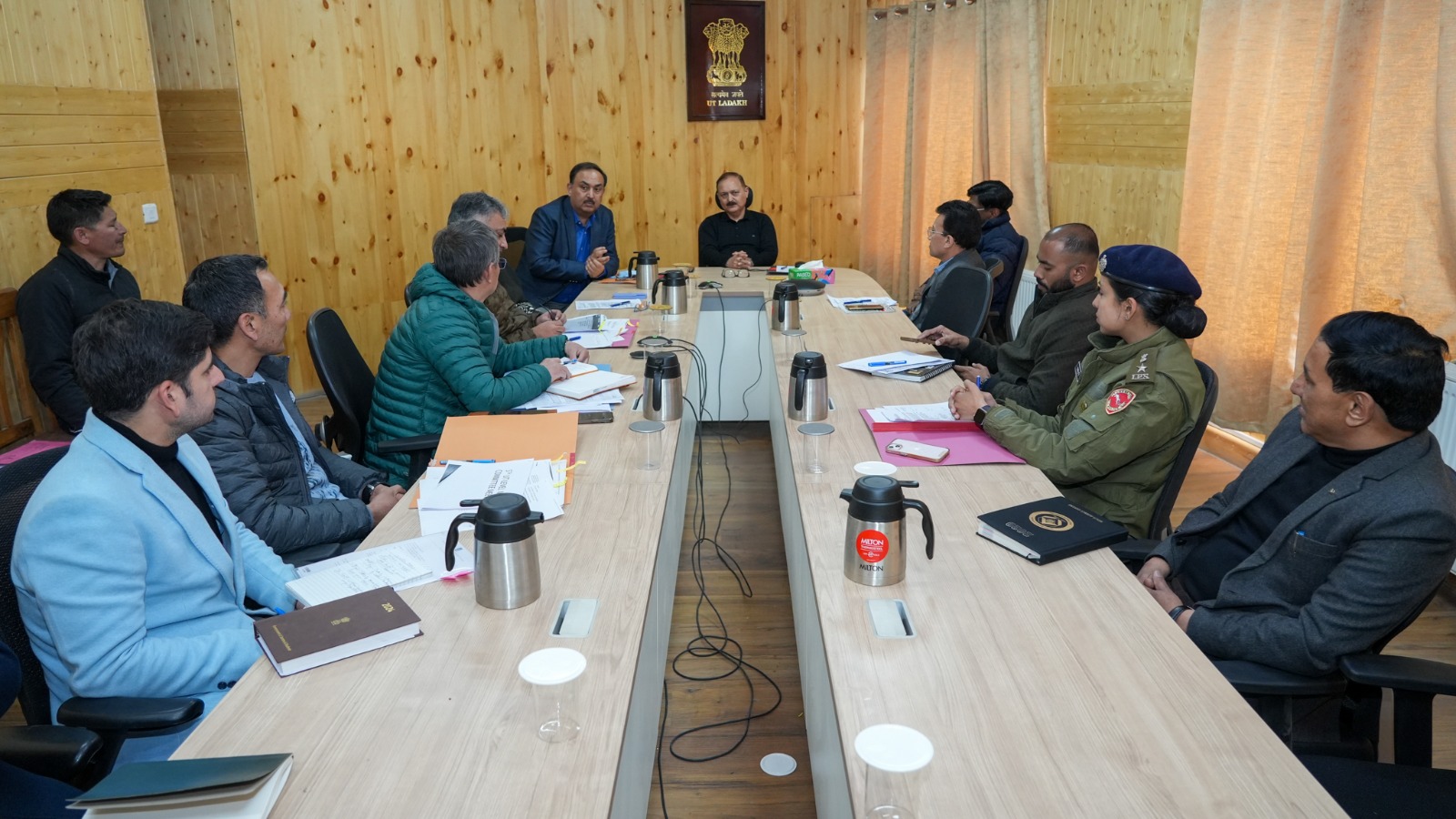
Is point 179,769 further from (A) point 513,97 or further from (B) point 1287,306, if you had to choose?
(A) point 513,97

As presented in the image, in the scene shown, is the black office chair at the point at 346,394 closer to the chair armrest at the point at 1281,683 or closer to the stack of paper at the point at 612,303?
the stack of paper at the point at 612,303

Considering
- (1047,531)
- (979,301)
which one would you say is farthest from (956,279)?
(1047,531)

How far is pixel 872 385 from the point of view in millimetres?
3137

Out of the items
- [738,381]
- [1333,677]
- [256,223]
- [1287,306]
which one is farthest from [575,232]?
[1333,677]

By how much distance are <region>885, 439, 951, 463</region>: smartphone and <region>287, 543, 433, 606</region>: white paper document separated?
1.14m

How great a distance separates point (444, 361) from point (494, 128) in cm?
396

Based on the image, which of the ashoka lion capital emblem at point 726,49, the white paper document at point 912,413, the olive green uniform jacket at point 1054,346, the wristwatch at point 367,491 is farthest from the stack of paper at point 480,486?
the ashoka lion capital emblem at point 726,49

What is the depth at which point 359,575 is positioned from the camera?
182 cm

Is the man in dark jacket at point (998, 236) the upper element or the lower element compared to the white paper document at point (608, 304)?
upper

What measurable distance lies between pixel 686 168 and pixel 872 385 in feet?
13.5

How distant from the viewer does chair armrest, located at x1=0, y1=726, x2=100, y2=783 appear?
142 centimetres

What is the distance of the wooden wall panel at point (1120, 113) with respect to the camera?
448cm

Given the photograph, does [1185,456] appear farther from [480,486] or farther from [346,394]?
[346,394]

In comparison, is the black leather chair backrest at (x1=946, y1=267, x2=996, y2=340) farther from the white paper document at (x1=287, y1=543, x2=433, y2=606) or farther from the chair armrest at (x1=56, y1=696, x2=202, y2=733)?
the chair armrest at (x1=56, y1=696, x2=202, y2=733)
